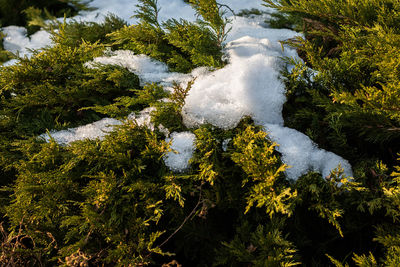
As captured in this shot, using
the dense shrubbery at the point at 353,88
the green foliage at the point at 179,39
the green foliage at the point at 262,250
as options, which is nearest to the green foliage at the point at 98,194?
the green foliage at the point at 262,250

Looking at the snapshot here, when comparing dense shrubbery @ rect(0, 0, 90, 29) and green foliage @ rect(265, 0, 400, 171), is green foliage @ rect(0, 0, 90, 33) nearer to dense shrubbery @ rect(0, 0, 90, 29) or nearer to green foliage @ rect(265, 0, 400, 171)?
dense shrubbery @ rect(0, 0, 90, 29)

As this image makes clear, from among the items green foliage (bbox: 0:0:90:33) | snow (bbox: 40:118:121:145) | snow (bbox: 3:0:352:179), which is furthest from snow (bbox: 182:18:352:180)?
green foliage (bbox: 0:0:90:33)

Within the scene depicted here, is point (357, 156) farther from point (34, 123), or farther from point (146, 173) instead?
point (34, 123)

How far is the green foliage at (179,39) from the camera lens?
1752mm

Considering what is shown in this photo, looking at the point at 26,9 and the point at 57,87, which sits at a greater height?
the point at 26,9

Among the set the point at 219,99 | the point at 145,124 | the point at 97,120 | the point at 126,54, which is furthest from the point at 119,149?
the point at 126,54

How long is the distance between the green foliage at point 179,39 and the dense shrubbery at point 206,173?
1 centimetres

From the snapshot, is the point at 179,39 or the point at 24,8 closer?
the point at 179,39

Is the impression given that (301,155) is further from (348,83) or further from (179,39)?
(179,39)

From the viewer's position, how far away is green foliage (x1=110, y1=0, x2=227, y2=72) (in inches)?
69.0

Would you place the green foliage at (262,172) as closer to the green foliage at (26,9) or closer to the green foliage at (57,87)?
the green foliage at (57,87)

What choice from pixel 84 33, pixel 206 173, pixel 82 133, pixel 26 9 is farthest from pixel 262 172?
pixel 26 9

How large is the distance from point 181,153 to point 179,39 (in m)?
0.89

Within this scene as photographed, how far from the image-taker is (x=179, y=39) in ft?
5.94
